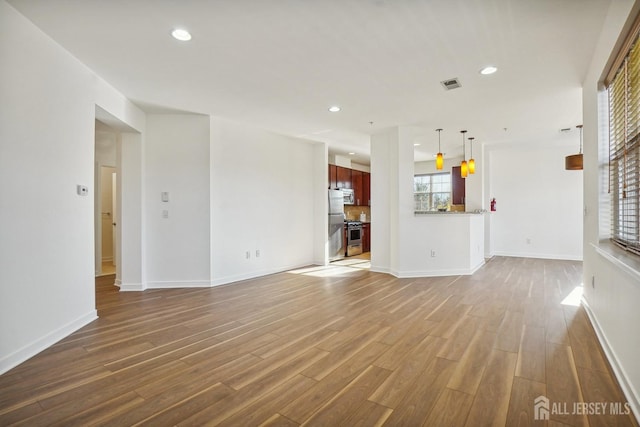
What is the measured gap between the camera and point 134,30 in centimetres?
246

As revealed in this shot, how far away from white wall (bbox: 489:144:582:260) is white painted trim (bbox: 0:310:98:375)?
767 centimetres

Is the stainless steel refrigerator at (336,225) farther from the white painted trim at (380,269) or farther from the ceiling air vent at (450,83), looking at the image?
the ceiling air vent at (450,83)

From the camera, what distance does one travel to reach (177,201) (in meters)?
4.57

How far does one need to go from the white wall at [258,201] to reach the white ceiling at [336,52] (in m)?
0.66

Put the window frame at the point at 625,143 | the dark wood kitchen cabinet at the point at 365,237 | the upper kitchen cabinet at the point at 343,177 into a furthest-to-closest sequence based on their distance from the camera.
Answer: the dark wood kitchen cabinet at the point at 365,237 → the upper kitchen cabinet at the point at 343,177 → the window frame at the point at 625,143

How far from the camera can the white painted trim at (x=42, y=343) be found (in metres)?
2.17

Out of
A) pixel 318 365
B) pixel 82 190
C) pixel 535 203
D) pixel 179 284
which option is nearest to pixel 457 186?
pixel 535 203

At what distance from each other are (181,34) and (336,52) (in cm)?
130

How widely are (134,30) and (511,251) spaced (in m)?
8.18

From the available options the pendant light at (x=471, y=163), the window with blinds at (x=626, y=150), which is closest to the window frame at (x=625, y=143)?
the window with blinds at (x=626, y=150)

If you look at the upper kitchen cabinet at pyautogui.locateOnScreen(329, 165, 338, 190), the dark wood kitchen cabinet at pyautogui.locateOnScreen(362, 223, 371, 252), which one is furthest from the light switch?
the dark wood kitchen cabinet at pyautogui.locateOnScreen(362, 223, 371, 252)

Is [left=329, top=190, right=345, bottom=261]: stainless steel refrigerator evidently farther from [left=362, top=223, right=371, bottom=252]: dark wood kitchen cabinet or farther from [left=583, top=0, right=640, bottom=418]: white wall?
[left=583, top=0, right=640, bottom=418]: white wall

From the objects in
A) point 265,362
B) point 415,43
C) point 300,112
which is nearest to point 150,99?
point 300,112

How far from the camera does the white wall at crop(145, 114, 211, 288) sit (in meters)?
4.53
